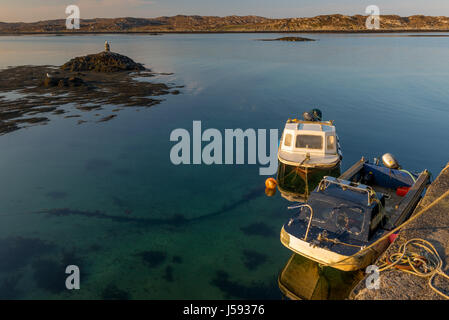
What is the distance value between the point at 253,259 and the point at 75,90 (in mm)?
38338

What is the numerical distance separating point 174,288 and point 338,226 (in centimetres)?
623

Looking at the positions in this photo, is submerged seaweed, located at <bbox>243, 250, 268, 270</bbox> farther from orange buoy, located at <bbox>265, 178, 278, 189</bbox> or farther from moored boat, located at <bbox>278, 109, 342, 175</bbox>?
moored boat, located at <bbox>278, 109, 342, 175</bbox>

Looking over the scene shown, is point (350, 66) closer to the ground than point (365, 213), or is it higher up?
higher up

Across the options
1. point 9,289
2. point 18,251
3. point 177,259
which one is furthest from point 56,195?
point 177,259

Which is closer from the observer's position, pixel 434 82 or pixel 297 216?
pixel 297 216

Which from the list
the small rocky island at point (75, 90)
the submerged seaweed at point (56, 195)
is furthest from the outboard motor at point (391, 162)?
the small rocky island at point (75, 90)

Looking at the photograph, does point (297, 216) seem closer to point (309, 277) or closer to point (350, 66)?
point (309, 277)

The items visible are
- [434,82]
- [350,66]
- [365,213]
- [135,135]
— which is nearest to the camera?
[365,213]

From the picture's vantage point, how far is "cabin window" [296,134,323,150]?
15.9 m

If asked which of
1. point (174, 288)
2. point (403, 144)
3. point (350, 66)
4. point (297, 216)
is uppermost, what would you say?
point (350, 66)

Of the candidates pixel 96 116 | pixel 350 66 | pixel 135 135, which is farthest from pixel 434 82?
pixel 96 116

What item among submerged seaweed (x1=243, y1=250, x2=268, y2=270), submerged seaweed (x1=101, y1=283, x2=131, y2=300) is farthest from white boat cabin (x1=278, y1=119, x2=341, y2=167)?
submerged seaweed (x1=101, y1=283, x2=131, y2=300)

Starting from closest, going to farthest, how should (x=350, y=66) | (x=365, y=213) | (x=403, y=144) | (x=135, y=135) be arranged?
(x=365, y=213) → (x=403, y=144) → (x=135, y=135) → (x=350, y=66)
